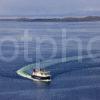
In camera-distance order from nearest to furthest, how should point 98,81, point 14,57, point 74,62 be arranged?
point 98,81 < point 74,62 < point 14,57

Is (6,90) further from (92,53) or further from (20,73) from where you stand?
(92,53)

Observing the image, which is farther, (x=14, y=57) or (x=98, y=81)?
(x=14, y=57)

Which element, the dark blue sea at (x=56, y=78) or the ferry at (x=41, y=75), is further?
the ferry at (x=41, y=75)

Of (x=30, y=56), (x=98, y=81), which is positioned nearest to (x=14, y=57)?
(x=30, y=56)

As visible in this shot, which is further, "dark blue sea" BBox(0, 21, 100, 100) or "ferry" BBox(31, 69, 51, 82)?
"ferry" BBox(31, 69, 51, 82)

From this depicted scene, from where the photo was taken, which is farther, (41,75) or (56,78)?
(41,75)

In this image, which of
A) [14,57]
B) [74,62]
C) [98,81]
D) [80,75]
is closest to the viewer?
[98,81]

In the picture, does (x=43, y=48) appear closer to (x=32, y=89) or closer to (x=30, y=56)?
(x=30, y=56)
